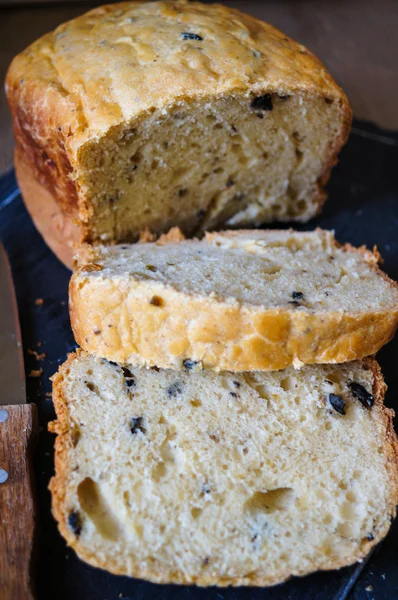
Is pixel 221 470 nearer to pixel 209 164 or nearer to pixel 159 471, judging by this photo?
pixel 159 471

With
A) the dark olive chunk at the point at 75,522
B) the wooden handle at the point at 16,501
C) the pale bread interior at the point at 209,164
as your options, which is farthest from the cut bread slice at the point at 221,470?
the pale bread interior at the point at 209,164

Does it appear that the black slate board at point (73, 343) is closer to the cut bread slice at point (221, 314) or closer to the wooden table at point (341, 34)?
the cut bread slice at point (221, 314)

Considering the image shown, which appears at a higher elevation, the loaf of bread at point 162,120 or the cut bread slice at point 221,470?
the loaf of bread at point 162,120

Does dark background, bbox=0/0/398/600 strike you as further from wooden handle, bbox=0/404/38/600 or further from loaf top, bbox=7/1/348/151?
loaf top, bbox=7/1/348/151

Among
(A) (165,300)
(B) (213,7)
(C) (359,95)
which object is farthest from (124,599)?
(C) (359,95)

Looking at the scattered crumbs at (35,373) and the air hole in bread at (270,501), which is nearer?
the air hole in bread at (270,501)

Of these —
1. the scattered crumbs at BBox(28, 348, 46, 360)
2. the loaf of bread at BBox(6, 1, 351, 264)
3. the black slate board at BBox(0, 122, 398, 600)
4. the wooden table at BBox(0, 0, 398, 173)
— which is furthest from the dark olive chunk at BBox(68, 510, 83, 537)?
the wooden table at BBox(0, 0, 398, 173)

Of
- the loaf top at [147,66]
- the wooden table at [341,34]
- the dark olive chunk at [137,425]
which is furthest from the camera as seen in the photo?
the wooden table at [341,34]

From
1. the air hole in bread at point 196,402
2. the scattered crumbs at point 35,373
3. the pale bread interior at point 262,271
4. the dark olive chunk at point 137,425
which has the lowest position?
the scattered crumbs at point 35,373

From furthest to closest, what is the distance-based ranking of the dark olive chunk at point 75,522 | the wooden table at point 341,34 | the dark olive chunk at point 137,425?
the wooden table at point 341,34 < the dark olive chunk at point 137,425 < the dark olive chunk at point 75,522

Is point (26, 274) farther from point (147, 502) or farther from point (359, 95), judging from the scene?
point (359, 95)
